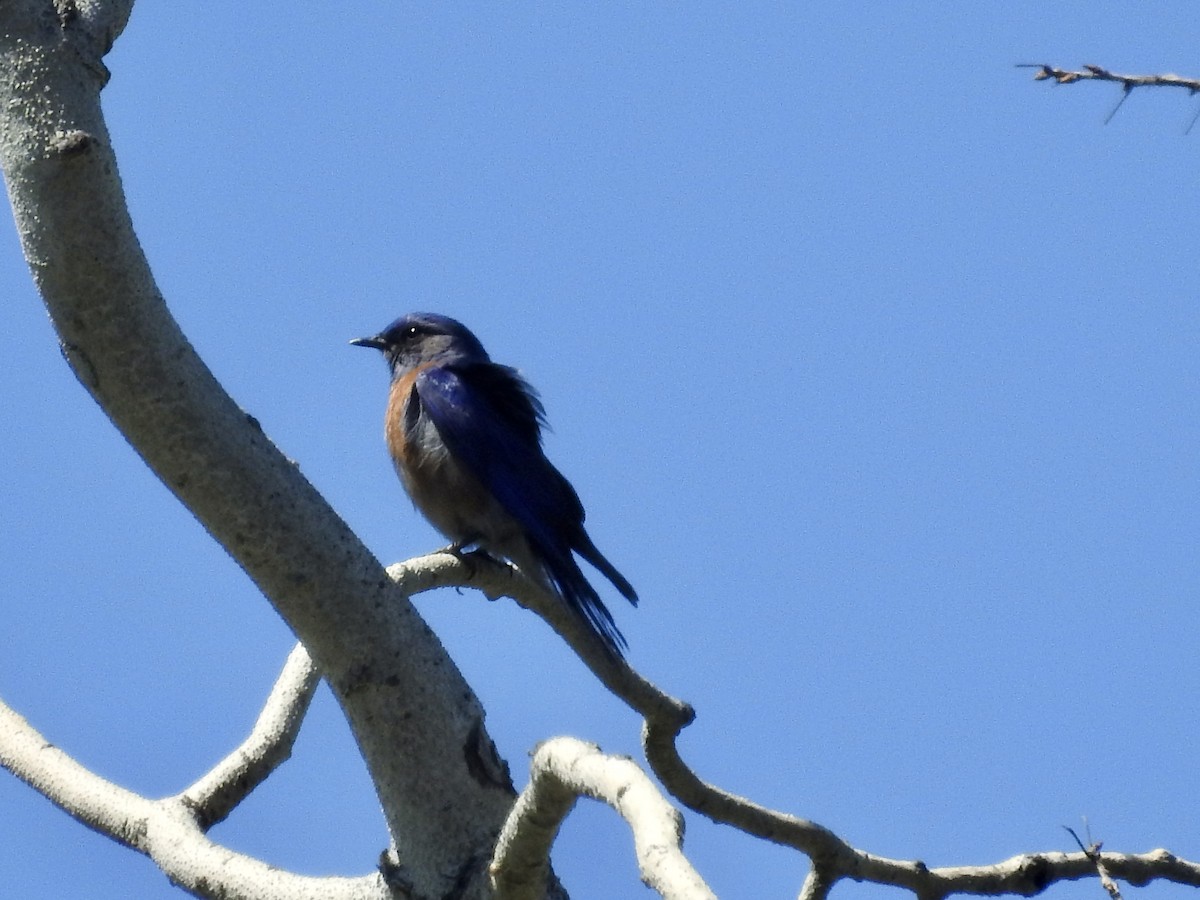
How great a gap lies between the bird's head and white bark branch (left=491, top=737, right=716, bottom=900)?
526 centimetres

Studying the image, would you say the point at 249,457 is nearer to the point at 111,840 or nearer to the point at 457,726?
the point at 457,726

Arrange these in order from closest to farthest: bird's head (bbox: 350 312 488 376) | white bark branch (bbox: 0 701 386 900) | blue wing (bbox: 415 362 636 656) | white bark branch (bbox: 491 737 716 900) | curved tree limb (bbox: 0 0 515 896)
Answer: white bark branch (bbox: 491 737 716 900)
curved tree limb (bbox: 0 0 515 896)
white bark branch (bbox: 0 701 386 900)
blue wing (bbox: 415 362 636 656)
bird's head (bbox: 350 312 488 376)

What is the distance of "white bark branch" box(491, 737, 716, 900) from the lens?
219cm

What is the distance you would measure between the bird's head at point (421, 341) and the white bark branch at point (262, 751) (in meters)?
3.74

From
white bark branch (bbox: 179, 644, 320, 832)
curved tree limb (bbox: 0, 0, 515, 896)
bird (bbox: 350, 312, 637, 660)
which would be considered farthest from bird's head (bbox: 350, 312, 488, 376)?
curved tree limb (bbox: 0, 0, 515, 896)

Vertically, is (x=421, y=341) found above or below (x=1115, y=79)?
above

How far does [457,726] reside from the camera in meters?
3.38

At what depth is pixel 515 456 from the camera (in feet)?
22.9

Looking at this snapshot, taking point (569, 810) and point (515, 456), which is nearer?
point (569, 810)

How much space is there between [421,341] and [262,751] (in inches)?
168

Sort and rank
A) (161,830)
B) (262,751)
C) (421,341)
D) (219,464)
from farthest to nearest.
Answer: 1. (421,341)
2. (262,751)
3. (161,830)
4. (219,464)

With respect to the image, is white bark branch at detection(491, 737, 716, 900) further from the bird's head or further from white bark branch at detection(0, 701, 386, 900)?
the bird's head

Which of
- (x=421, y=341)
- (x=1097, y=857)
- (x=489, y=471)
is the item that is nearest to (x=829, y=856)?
(x=1097, y=857)

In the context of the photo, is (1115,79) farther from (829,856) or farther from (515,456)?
(515,456)
